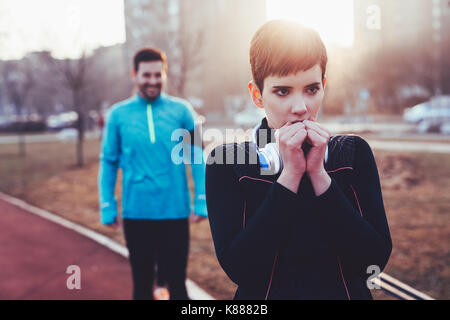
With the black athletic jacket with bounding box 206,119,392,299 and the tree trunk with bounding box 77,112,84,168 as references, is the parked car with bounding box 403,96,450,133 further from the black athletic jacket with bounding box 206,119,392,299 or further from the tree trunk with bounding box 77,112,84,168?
the black athletic jacket with bounding box 206,119,392,299

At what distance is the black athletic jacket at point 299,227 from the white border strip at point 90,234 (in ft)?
10.6

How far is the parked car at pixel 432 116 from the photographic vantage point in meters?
21.7


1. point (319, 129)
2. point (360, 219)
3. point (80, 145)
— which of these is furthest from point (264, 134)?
point (80, 145)

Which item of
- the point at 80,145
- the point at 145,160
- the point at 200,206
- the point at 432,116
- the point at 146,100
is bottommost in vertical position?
the point at 80,145

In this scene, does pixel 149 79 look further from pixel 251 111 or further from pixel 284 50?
pixel 251 111

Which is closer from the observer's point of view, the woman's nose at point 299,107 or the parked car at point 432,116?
the woman's nose at point 299,107

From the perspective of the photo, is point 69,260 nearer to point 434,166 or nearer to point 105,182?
point 105,182

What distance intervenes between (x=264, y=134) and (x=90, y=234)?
6271 mm

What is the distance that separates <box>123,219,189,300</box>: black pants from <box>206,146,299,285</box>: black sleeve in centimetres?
218

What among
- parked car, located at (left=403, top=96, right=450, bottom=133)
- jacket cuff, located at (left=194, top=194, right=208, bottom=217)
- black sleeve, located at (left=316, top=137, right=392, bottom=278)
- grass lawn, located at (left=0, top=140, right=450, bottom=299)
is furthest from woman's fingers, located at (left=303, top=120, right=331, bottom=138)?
parked car, located at (left=403, top=96, right=450, bottom=133)

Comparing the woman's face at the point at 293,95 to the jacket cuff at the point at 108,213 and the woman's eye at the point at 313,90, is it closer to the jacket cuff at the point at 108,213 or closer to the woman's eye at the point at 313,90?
the woman's eye at the point at 313,90

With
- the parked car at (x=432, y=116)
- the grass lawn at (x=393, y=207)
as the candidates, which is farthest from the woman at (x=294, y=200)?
the parked car at (x=432, y=116)

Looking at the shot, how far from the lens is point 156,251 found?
3639 mm

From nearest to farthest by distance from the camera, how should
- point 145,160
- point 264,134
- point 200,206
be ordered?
point 264,134, point 145,160, point 200,206
